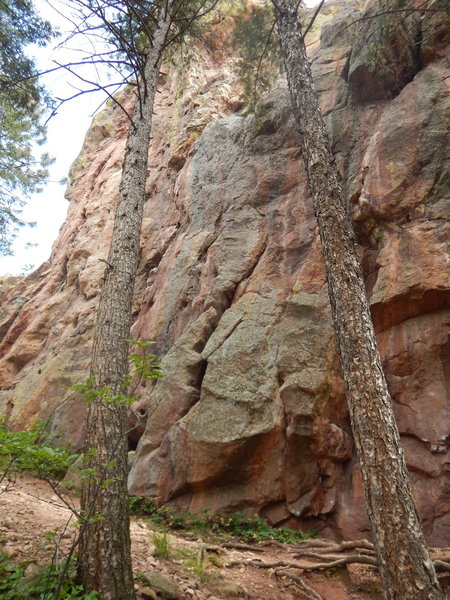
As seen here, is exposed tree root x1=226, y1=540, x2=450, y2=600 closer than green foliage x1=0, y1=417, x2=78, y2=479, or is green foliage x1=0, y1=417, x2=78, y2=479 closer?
green foliage x1=0, y1=417, x2=78, y2=479

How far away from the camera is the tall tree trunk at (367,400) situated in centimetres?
337

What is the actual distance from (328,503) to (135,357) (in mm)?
4405

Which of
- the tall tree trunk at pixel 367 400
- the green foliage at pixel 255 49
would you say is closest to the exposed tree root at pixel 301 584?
the tall tree trunk at pixel 367 400

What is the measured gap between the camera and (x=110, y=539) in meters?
3.54

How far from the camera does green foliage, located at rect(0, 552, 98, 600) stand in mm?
3137

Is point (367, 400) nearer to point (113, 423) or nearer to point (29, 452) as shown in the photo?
point (113, 423)

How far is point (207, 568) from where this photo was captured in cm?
458

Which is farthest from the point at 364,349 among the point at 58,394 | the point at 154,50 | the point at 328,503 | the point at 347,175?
the point at 58,394

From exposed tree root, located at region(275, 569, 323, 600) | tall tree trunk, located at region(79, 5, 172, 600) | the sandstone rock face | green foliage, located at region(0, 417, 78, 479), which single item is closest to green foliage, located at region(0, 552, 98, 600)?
tall tree trunk, located at region(79, 5, 172, 600)

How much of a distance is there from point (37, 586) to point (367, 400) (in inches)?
128

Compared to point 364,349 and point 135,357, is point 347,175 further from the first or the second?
point 135,357

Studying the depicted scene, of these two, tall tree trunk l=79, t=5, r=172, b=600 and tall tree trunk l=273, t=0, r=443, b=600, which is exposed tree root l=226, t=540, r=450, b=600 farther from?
tall tree trunk l=79, t=5, r=172, b=600

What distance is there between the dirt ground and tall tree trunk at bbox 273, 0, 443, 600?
4.25 ft

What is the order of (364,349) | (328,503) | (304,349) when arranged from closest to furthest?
(364,349)
(328,503)
(304,349)
